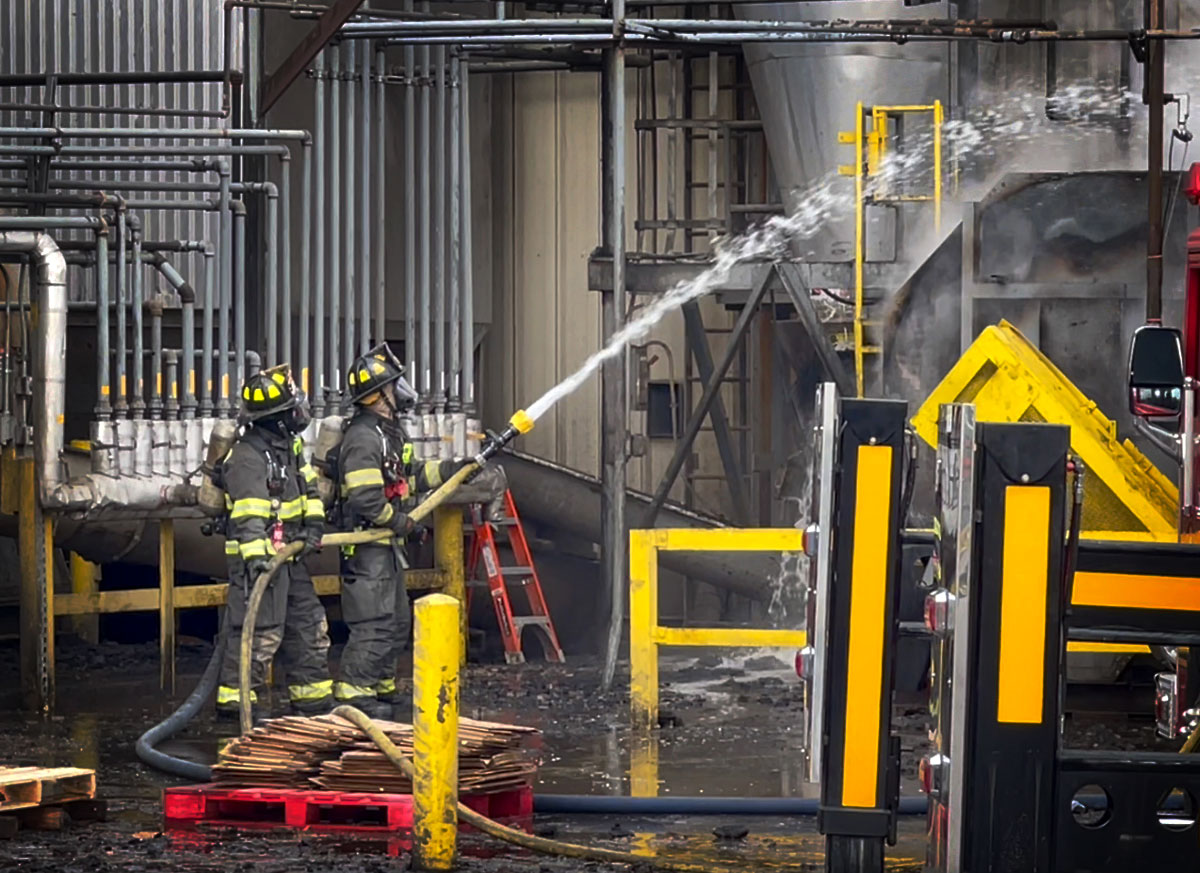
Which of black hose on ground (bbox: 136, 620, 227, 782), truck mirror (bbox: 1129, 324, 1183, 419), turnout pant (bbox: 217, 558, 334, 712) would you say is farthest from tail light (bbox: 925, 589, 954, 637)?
turnout pant (bbox: 217, 558, 334, 712)

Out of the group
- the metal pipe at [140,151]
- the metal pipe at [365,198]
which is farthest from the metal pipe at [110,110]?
the metal pipe at [365,198]

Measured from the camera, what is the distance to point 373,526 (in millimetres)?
9961

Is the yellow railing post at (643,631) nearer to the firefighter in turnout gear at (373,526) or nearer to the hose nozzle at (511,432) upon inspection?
the hose nozzle at (511,432)

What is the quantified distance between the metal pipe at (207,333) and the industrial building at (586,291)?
5 cm

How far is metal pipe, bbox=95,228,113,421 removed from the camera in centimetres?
1045

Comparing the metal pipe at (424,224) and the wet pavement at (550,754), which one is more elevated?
the metal pipe at (424,224)

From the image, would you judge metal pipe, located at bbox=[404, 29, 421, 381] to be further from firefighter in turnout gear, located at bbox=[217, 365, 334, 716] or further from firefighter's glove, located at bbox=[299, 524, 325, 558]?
firefighter's glove, located at bbox=[299, 524, 325, 558]

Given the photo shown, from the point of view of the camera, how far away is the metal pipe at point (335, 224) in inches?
465

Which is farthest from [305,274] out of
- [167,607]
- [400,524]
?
[400,524]

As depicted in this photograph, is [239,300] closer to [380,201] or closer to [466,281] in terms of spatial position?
[380,201]

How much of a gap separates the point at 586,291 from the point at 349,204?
9.55 ft

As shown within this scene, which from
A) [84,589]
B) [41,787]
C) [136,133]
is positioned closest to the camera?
[41,787]

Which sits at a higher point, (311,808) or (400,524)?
(400,524)

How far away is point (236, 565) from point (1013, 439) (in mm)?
6506
